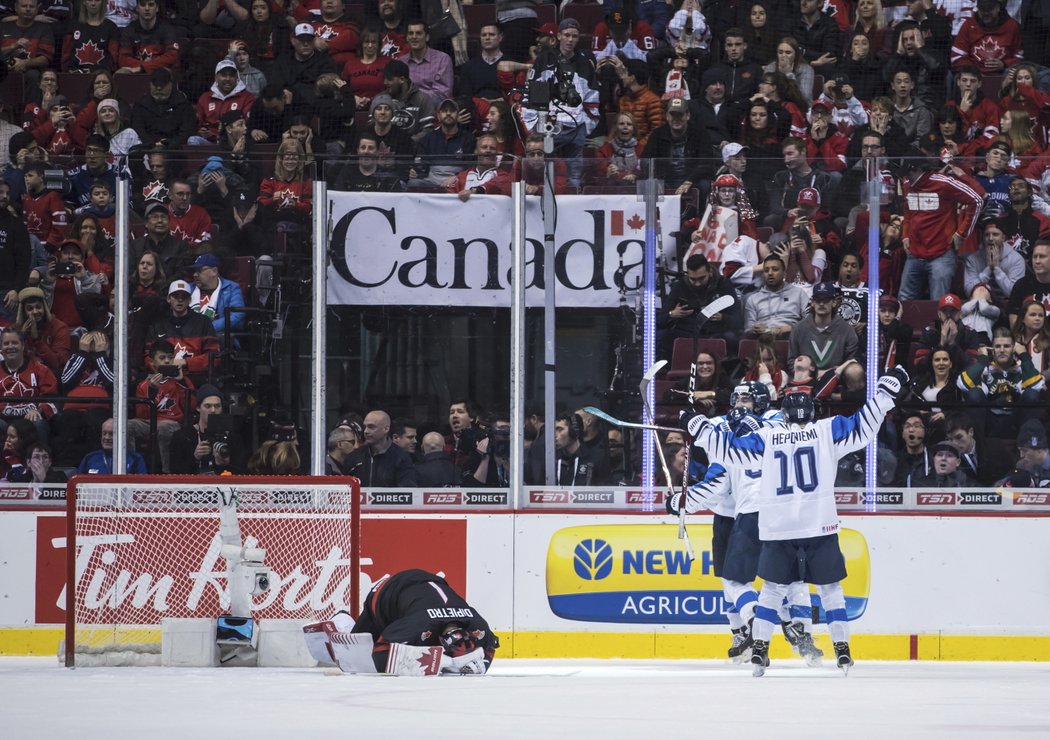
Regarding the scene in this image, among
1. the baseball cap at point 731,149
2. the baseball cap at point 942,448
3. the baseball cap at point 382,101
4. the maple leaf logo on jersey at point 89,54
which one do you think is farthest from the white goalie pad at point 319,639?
the maple leaf logo on jersey at point 89,54

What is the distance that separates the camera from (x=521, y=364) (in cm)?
895

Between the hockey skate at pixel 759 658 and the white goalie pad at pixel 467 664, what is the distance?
4.09 feet

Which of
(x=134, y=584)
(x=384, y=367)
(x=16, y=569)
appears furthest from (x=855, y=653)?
(x=16, y=569)

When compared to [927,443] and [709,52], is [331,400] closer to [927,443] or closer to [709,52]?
[927,443]

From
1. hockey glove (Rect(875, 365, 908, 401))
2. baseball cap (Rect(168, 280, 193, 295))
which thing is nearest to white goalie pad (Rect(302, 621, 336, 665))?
baseball cap (Rect(168, 280, 193, 295))

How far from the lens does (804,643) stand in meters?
8.26

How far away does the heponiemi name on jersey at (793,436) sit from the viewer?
8.21 metres

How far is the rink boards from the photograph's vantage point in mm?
8867

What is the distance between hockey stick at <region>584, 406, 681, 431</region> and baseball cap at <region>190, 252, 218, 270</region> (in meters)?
2.07

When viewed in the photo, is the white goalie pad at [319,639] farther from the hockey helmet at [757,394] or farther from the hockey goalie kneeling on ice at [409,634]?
the hockey helmet at [757,394]

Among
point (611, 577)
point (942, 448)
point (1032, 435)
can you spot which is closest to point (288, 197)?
point (611, 577)

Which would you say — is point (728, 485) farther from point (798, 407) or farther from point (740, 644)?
point (740, 644)

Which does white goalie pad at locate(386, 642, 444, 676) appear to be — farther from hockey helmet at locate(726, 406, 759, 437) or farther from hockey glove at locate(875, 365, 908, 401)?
hockey glove at locate(875, 365, 908, 401)

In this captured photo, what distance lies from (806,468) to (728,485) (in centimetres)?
55
